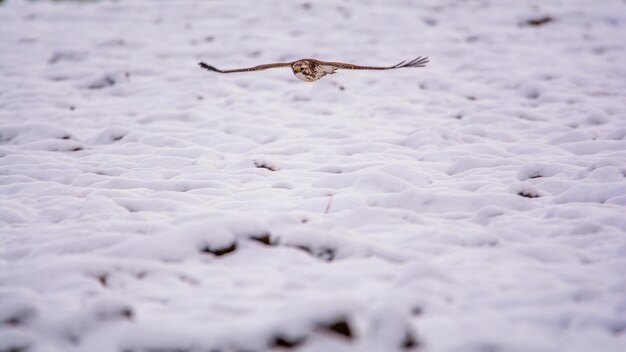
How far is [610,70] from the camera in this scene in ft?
19.9

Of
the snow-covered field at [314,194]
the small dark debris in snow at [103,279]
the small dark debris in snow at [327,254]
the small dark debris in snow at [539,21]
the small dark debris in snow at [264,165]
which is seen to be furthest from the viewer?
the small dark debris in snow at [539,21]

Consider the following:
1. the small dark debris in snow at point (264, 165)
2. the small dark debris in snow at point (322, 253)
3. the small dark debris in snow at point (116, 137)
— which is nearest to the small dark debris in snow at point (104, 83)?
the small dark debris in snow at point (116, 137)

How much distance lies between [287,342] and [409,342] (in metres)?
0.48

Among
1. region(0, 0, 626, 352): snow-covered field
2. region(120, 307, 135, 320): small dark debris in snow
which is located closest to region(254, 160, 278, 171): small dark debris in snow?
region(0, 0, 626, 352): snow-covered field

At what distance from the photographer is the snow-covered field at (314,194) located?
2045 mm

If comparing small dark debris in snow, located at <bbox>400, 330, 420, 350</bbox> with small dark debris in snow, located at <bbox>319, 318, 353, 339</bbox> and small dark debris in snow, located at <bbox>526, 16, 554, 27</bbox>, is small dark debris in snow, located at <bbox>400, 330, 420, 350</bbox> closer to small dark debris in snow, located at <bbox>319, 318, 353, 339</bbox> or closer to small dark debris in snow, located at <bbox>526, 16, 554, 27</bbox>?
small dark debris in snow, located at <bbox>319, 318, 353, 339</bbox>

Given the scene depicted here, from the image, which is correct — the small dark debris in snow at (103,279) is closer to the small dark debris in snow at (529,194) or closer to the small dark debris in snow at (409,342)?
the small dark debris in snow at (409,342)

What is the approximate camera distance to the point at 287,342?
1945 millimetres

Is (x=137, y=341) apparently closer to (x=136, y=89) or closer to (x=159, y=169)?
(x=159, y=169)

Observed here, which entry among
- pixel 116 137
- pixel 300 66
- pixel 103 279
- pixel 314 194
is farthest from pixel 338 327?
pixel 116 137

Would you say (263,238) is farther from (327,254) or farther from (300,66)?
(300,66)

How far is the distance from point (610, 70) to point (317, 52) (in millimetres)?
3789

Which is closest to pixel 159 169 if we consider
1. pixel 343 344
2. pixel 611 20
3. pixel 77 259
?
pixel 77 259

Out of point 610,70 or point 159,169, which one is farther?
point 610,70
